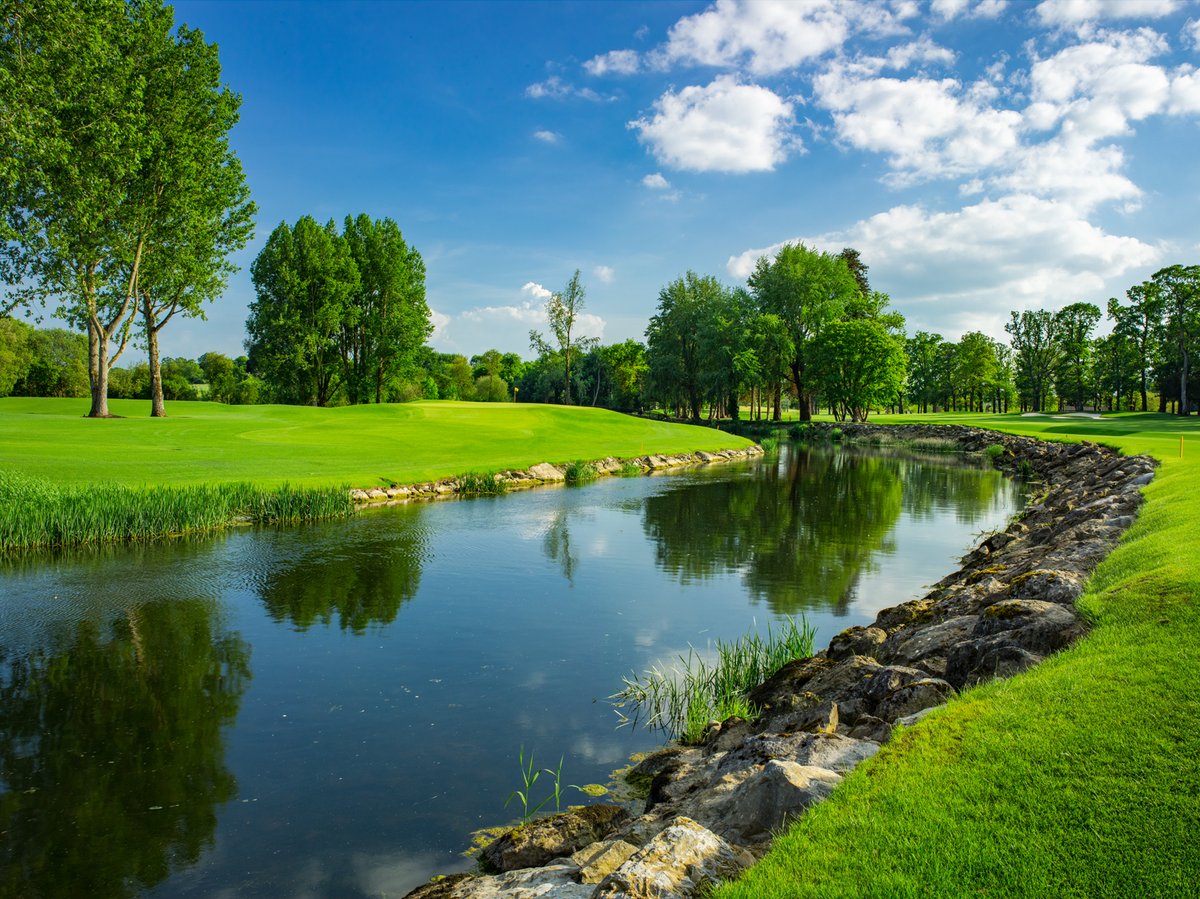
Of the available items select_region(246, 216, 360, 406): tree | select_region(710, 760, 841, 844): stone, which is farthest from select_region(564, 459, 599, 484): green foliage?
select_region(246, 216, 360, 406): tree

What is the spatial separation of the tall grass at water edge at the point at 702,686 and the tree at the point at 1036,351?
3954 inches

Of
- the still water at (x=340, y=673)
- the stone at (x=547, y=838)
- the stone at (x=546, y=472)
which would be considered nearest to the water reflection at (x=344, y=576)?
the still water at (x=340, y=673)

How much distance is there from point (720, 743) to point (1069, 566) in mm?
5768

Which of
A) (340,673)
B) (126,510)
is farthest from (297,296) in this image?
(340,673)

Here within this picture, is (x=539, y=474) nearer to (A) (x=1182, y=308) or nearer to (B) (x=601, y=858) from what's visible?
(B) (x=601, y=858)

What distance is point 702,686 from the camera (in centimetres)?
939

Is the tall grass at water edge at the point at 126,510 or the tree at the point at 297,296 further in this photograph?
the tree at the point at 297,296

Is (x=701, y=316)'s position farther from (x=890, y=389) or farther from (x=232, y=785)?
(x=232, y=785)

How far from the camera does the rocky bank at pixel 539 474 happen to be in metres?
25.6

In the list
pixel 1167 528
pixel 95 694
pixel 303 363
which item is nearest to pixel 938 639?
pixel 1167 528

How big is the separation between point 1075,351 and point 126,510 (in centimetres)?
10337

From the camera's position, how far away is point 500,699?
900cm

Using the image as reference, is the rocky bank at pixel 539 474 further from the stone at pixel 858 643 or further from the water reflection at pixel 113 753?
the stone at pixel 858 643

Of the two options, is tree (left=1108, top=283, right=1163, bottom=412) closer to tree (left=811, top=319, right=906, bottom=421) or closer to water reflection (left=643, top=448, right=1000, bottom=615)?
tree (left=811, top=319, right=906, bottom=421)
